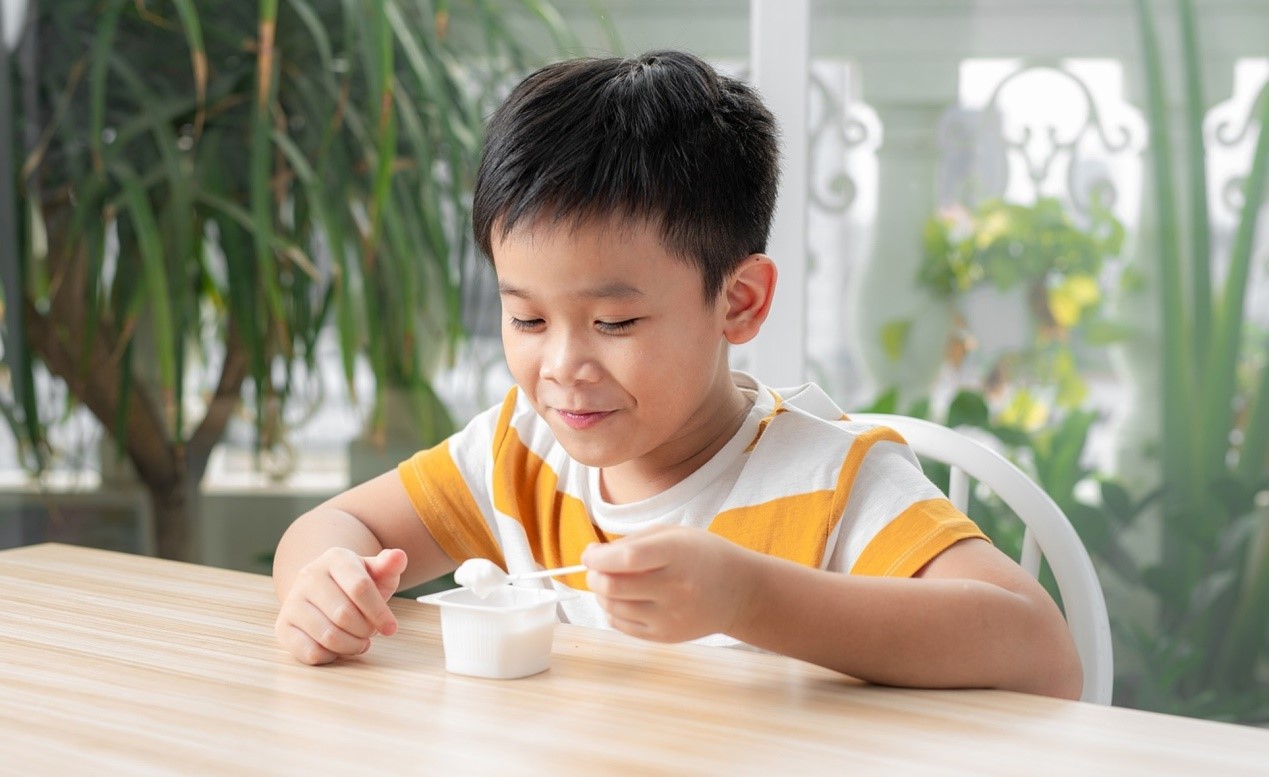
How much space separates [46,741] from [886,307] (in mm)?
1637

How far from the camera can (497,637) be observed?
0.70 meters

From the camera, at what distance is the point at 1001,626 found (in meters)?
0.73

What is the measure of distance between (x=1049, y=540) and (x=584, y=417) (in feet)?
1.34

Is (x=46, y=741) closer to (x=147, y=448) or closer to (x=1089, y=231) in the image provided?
(x=1089, y=231)

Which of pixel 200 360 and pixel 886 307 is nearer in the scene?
pixel 886 307

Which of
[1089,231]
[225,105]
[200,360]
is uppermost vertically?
[225,105]

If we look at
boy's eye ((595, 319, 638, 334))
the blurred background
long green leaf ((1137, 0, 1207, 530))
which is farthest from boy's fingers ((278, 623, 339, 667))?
long green leaf ((1137, 0, 1207, 530))

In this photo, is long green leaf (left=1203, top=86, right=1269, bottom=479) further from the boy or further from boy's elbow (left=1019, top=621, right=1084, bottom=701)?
boy's elbow (left=1019, top=621, right=1084, bottom=701)

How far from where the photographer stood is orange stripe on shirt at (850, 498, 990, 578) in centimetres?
82

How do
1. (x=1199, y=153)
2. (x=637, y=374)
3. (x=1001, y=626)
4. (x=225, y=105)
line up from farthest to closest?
1. (x=225, y=105)
2. (x=1199, y=153)
3. (x=637, y=374)
4. (x=1001, y=626)

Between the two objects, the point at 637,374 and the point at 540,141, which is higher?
the point at 540,141

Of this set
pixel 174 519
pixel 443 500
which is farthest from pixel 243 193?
pixel 443 500

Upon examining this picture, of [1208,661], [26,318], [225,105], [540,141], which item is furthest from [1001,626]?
[26,318]

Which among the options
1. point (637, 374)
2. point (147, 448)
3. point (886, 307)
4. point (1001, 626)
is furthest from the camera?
point (147, 448)
